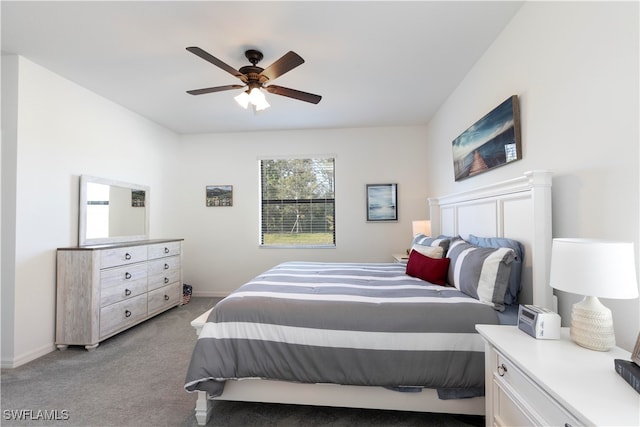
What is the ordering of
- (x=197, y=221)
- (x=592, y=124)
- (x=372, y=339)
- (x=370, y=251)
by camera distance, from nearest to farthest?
(x=592, y=124)
(x=372, y=339)
(x=370, y=251)
(x=197, y=221)

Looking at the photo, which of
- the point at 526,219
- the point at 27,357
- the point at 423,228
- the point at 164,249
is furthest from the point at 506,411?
the point at 164,249

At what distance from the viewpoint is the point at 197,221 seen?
4.53m

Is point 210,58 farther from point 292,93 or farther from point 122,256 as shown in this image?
point 122,256

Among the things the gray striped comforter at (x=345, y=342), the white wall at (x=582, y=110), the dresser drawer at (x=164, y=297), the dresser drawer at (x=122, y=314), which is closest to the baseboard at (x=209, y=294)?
the dresser drawer at (x=164, y=297)

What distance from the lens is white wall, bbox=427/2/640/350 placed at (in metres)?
1.19

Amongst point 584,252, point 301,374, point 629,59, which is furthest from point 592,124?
point 301,374

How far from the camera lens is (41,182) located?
8.36 ft

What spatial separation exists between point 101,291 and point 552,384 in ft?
11.1

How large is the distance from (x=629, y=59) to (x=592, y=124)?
28 centimetres

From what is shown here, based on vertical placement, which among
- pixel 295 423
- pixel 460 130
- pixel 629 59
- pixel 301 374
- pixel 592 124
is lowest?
pixel 295 423

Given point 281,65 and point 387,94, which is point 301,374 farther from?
point 387,94

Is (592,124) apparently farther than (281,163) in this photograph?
No

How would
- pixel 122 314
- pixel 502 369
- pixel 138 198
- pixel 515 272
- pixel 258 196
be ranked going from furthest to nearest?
pixel 258 196 → pixel 138 198 → pixel 122 314 → pixel 515 272 → pixel 502 369

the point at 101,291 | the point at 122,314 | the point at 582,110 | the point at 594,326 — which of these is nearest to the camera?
the point at 594,326
